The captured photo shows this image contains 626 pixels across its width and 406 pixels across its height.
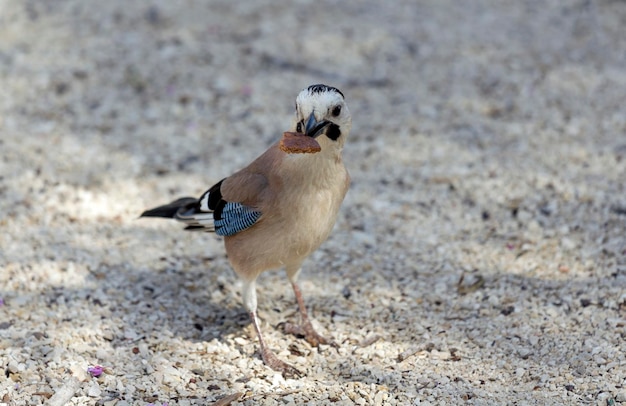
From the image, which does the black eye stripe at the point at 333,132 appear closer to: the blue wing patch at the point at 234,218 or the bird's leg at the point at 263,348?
the blue wing patch at the point at 234,218

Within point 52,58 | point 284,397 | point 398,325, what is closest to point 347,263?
point 398,325

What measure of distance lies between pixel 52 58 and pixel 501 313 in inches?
199

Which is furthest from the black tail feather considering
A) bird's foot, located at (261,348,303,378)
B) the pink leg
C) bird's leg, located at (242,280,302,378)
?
bird's foot, located at (261,348,303,378)

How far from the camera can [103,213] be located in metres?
5.97

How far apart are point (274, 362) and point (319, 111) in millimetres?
1358

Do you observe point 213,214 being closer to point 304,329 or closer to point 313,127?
point 304,329

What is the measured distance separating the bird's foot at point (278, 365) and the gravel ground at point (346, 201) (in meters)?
0.07

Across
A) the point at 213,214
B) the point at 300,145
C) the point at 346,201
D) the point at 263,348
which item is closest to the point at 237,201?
the point at 213,214

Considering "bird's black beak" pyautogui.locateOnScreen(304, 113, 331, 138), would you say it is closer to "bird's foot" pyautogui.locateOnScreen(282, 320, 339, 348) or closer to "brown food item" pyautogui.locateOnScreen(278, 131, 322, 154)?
"brown food item" pyautogui.locateOnScreen(278, 131, 322, 154)

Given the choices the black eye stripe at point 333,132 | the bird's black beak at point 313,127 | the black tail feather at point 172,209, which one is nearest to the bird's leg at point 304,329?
the black tail feather at point 172,209

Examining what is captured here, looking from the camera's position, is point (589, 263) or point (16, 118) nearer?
point (589, 263)

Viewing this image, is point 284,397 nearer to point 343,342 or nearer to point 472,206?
point 343,342

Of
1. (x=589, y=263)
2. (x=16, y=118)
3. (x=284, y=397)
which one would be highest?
(x=16, y=118)

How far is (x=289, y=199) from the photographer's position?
424 centimetres
